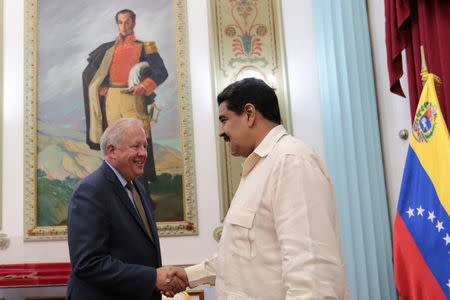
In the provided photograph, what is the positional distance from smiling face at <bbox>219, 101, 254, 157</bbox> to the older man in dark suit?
2.86ft

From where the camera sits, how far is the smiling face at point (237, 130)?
6.07 feet

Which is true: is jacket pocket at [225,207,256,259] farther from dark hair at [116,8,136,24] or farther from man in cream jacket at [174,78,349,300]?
dark hair at [116,8,136,24]

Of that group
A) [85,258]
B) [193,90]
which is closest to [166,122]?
[193,90]

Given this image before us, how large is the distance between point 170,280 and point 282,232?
113 centimetres

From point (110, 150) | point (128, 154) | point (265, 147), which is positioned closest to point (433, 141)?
point (265, 147)

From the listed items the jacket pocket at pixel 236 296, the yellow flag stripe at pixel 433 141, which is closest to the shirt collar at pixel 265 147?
the jacket pocket at pixel 236 296

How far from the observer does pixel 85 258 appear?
2.19m

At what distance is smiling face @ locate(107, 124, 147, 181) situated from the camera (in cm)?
262

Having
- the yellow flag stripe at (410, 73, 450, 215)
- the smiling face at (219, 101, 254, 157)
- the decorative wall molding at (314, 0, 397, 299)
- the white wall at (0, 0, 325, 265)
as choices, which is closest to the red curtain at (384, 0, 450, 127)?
the yellow flag stripe at (410, 73, 450, 215)

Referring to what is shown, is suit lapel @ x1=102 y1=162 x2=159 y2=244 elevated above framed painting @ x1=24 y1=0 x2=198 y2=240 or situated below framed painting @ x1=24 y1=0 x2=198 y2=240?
below

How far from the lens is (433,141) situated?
104 inches

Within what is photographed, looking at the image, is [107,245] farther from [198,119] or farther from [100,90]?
[100,90]

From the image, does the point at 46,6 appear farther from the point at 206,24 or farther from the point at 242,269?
the point at 242,269

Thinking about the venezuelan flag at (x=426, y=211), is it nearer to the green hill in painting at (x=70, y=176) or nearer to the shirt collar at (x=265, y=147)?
the shirt collar at (x=265, y=147)
